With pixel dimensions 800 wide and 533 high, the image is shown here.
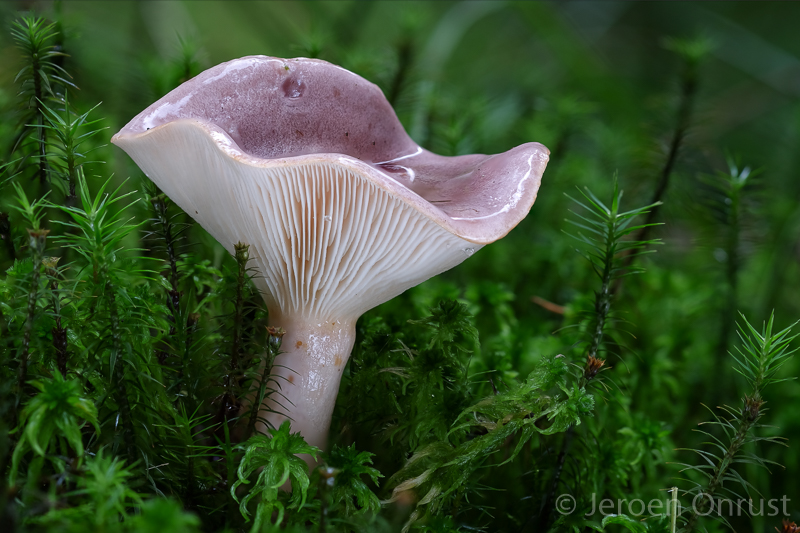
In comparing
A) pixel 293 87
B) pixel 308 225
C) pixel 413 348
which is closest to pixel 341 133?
pixel 293 87

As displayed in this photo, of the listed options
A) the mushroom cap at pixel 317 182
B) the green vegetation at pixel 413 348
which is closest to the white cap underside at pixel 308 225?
the mushroom cap at pixel 317 182

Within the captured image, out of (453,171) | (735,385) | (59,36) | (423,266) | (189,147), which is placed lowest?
(735,385)

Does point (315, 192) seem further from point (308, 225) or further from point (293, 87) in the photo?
point (293, 87)

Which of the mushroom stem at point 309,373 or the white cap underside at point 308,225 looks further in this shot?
the mushroom stem at point 309,373

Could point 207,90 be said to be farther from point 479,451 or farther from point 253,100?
point 479,451

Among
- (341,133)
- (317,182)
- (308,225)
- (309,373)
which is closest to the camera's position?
(317,182)

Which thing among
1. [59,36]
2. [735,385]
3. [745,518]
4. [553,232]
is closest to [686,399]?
[735,385]

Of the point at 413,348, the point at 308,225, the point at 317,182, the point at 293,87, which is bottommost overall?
the point at 413,348

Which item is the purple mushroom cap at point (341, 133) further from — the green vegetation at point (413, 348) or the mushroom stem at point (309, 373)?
the mushroom stem at point (309, 373)
